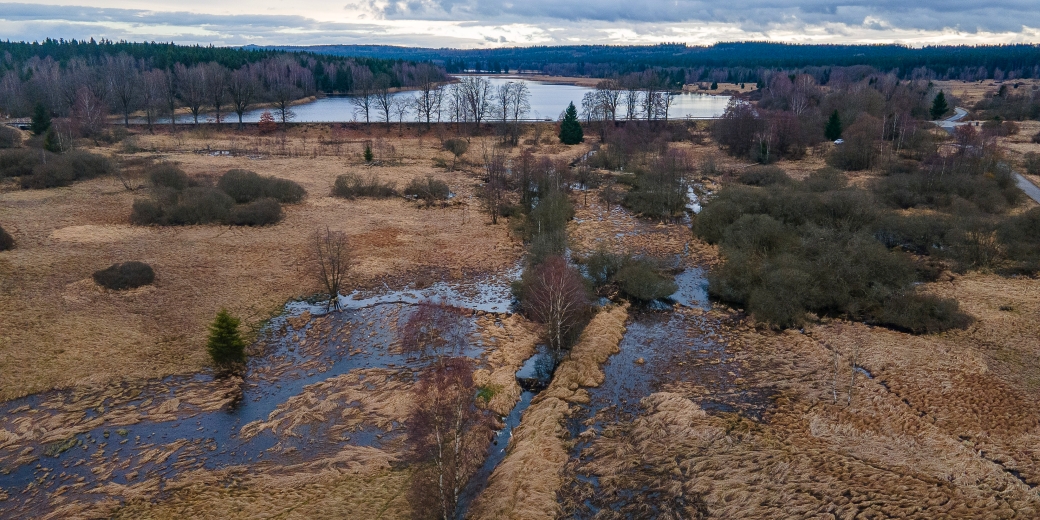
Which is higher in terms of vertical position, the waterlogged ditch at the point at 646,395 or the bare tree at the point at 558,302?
the bare tree at the point at 558,302

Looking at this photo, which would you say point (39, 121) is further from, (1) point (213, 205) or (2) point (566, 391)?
(2) point (566, 391)

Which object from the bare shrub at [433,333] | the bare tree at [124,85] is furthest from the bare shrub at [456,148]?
the bare tree at [124,85]

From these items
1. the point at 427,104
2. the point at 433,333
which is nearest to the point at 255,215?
the point at 433,333

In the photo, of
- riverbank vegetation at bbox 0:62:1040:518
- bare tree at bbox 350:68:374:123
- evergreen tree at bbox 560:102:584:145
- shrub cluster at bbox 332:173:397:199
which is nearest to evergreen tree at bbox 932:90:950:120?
riverbank vegetation at bbox 0:62:1040:518

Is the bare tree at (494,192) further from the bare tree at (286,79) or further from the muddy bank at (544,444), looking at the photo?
the bare tree at (286,79)

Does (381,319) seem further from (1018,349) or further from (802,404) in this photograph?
(1018,349)

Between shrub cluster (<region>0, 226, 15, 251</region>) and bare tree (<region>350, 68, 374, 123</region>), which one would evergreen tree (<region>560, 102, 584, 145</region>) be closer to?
bare tree (<region>350, 68, 374, 123</region>)
